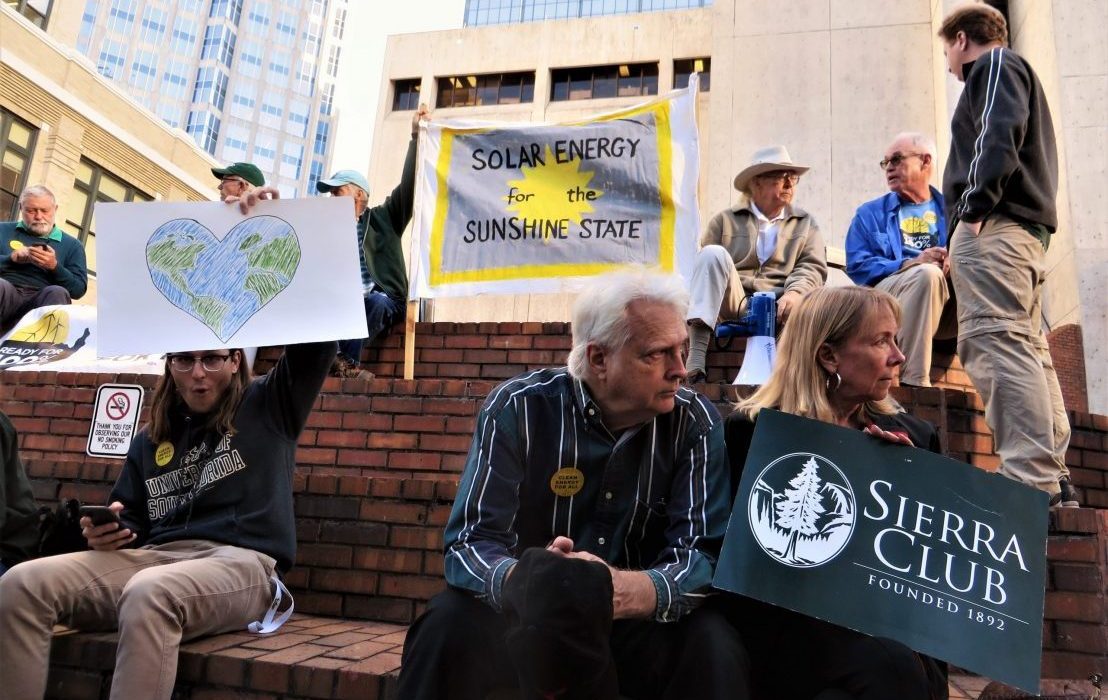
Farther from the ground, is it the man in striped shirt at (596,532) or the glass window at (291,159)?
the glass window at (291,159)

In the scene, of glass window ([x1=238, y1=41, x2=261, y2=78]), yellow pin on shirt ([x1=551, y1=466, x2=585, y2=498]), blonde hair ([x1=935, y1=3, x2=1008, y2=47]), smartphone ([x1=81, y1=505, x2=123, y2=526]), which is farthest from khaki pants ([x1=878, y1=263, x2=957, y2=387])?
glass window ([x1=238, y1=41, x2=261, y2=78])

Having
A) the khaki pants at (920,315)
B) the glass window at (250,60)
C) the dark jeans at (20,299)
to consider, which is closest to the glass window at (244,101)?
the glass window at (250,60)

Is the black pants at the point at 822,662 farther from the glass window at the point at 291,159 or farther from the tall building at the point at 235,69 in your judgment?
the glass window at the point at 291,159

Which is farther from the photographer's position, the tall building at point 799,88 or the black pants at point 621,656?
the tall building at point 799,88

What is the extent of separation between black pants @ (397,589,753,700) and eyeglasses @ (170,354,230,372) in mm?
1374

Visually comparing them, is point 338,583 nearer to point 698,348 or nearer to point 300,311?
point 300,311

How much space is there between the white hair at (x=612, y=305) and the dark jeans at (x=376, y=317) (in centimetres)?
293

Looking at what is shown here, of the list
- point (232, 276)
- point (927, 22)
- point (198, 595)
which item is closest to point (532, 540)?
point (198, 595)

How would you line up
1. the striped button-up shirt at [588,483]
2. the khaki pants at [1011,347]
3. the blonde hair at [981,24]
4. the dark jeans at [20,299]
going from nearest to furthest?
the striped button-up shirt at [588,483] → the khaki pants at [1011,347] → the blonde hair at [981,24] → the dark jeans at [20,299]

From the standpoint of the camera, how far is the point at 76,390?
4406mm

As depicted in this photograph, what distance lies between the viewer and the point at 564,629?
4.75 ft

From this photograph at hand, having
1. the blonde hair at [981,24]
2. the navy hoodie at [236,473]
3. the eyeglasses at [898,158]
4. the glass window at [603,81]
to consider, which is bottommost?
the navy hoodie at [236,473]

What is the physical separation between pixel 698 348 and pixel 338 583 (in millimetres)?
2177

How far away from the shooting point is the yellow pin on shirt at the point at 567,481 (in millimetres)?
2004
